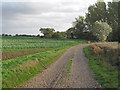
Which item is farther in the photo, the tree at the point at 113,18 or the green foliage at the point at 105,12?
the green foliage at the point at 105,12

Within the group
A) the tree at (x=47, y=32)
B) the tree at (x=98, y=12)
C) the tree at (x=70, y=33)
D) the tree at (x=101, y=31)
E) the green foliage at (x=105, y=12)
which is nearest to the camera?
the tree at (x=101, y=31)

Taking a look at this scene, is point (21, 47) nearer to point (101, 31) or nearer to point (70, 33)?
point (101, 31)

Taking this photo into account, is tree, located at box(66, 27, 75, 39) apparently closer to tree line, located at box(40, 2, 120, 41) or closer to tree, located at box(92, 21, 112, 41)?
tree line, located at box(40, 2, 120, 41)

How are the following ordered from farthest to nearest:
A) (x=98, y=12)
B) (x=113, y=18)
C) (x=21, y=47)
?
1. (x=98, y=12)
2. (x=113, y=18)
3. (x=21, y=47)

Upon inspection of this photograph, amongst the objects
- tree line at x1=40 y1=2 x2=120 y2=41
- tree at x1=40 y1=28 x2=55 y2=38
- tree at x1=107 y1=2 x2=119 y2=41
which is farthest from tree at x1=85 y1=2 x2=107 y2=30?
tree at x1=40 y1=28 x2=55 y2=38

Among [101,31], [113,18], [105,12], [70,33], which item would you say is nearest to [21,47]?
[101,31]

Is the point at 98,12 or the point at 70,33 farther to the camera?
the point at 70,33

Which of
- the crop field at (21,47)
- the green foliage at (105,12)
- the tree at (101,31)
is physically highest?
the green foliage at (105,12)

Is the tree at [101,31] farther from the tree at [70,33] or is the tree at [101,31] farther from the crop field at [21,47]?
the tree at [70,33]

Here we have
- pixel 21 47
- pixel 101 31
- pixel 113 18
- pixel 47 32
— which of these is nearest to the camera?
pixel 21 47

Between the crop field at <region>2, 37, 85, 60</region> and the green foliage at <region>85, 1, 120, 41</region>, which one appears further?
the green foliage at <region>85, 1, 120, 41</region>

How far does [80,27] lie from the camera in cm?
8888

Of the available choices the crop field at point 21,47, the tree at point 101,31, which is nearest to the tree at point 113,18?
the tree at point 101,31

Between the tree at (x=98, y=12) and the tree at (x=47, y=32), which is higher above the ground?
the tree at (x=98, y=12)
